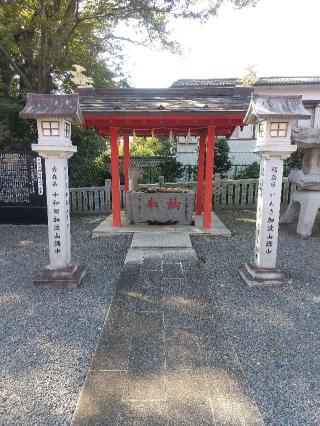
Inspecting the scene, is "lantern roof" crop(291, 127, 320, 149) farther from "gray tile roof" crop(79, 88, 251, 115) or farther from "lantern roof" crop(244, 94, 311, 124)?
"lantern roof" crop(244, 94, 311, 124)

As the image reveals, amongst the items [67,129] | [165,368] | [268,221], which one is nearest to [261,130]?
[268,221]

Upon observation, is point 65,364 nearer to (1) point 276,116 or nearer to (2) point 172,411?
(2) point 172,411

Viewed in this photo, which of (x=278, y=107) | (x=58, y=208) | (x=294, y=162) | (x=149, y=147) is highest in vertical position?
(x=149, y=147)

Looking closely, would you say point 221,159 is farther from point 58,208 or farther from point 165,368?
point 165,368

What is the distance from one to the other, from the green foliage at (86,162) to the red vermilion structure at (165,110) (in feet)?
9.94

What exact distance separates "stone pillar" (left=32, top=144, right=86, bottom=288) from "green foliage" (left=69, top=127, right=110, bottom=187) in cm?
650

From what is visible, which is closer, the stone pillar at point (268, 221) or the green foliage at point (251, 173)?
the stone pillar at point (268, 221)

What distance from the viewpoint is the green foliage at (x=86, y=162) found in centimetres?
1097

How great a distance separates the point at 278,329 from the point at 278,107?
2.90 m

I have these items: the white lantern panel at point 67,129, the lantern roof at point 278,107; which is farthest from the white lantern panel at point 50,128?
the lantern roof at point 278,107

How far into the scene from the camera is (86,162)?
11438mm

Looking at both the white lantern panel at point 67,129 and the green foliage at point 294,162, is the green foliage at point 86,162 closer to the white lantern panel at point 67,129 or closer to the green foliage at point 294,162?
the white lantern panel at point 67,129

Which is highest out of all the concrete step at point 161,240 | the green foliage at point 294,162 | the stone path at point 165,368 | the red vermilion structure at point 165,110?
the red vermilion structure at point 165,110

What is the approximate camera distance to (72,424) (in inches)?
89.0
